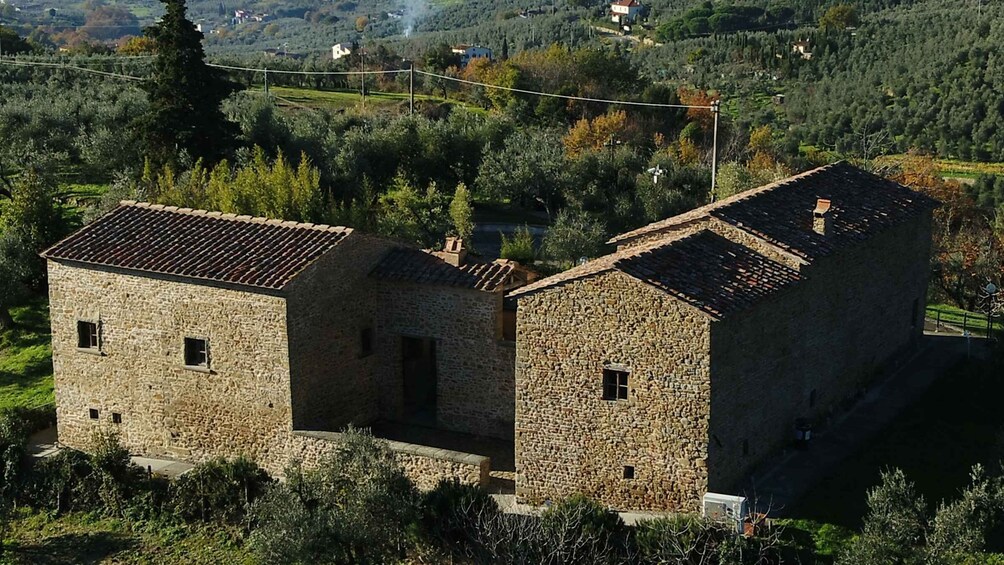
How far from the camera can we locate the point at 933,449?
19.1 meters

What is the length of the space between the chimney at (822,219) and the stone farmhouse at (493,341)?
0.04 meters

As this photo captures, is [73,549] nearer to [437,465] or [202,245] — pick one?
[202,245]

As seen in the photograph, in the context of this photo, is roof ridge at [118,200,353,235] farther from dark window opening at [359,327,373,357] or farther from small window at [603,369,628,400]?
small window at [603,369,628,400]

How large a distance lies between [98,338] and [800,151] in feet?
114

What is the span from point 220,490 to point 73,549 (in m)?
2.46

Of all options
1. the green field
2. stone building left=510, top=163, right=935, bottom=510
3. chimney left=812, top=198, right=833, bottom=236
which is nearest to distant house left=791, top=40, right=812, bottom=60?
the green field

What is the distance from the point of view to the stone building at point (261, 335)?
19266mm

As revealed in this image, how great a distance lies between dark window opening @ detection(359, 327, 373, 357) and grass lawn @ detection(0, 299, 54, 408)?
283 inches

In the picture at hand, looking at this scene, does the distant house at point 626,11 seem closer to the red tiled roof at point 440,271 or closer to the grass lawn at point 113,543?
the red tiled roof at point 440,271

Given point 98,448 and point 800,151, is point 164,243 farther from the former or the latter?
point 800,151

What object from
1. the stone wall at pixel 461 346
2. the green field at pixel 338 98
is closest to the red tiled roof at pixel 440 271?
the stone wall at pixel 461 346

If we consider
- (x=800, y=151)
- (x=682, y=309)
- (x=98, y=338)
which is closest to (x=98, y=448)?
(x=98, y=338)

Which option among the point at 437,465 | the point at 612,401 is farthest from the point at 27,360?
the point at 612,401

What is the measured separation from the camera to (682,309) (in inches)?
636
